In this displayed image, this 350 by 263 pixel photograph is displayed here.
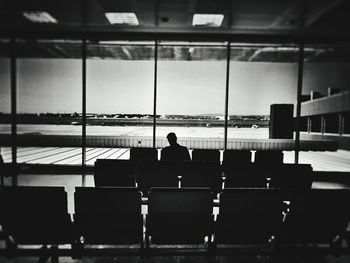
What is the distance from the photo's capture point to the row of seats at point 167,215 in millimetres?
1969

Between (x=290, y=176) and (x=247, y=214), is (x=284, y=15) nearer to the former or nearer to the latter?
(x=290, y=176)

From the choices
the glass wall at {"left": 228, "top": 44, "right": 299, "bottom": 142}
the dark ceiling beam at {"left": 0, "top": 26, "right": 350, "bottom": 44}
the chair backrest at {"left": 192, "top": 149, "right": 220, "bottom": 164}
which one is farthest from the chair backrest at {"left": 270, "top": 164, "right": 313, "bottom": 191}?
the dark ceiling beam at {"left": 0, "top": 26, "right": 350, "bottom": 44}

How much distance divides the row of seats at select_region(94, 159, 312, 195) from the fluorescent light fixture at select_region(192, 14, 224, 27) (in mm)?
2600

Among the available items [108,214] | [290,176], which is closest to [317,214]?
[290,176]

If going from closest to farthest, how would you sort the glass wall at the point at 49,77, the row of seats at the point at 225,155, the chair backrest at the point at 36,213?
the chair backrest at the point at 36,213 → the row of seats at the point at 225,155 → the glass wall at the point at 49,77

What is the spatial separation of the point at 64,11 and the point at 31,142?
31.5 feet

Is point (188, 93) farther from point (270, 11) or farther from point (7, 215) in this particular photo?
point (7, 215)

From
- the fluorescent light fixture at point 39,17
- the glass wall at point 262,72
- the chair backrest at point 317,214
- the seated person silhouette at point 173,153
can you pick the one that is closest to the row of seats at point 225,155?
the seated person silhouette at point 173,153

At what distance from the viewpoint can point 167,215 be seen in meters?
2.02

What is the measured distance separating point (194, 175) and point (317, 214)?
1491 millimetres

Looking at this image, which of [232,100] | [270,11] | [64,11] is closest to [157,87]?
[232,100]

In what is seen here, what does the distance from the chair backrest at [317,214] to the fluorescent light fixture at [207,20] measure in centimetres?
334

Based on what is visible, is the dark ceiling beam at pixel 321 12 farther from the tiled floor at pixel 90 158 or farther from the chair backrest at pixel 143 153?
the tiled floor at pixel 90 158

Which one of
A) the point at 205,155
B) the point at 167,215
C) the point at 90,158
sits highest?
the point at 205,155
